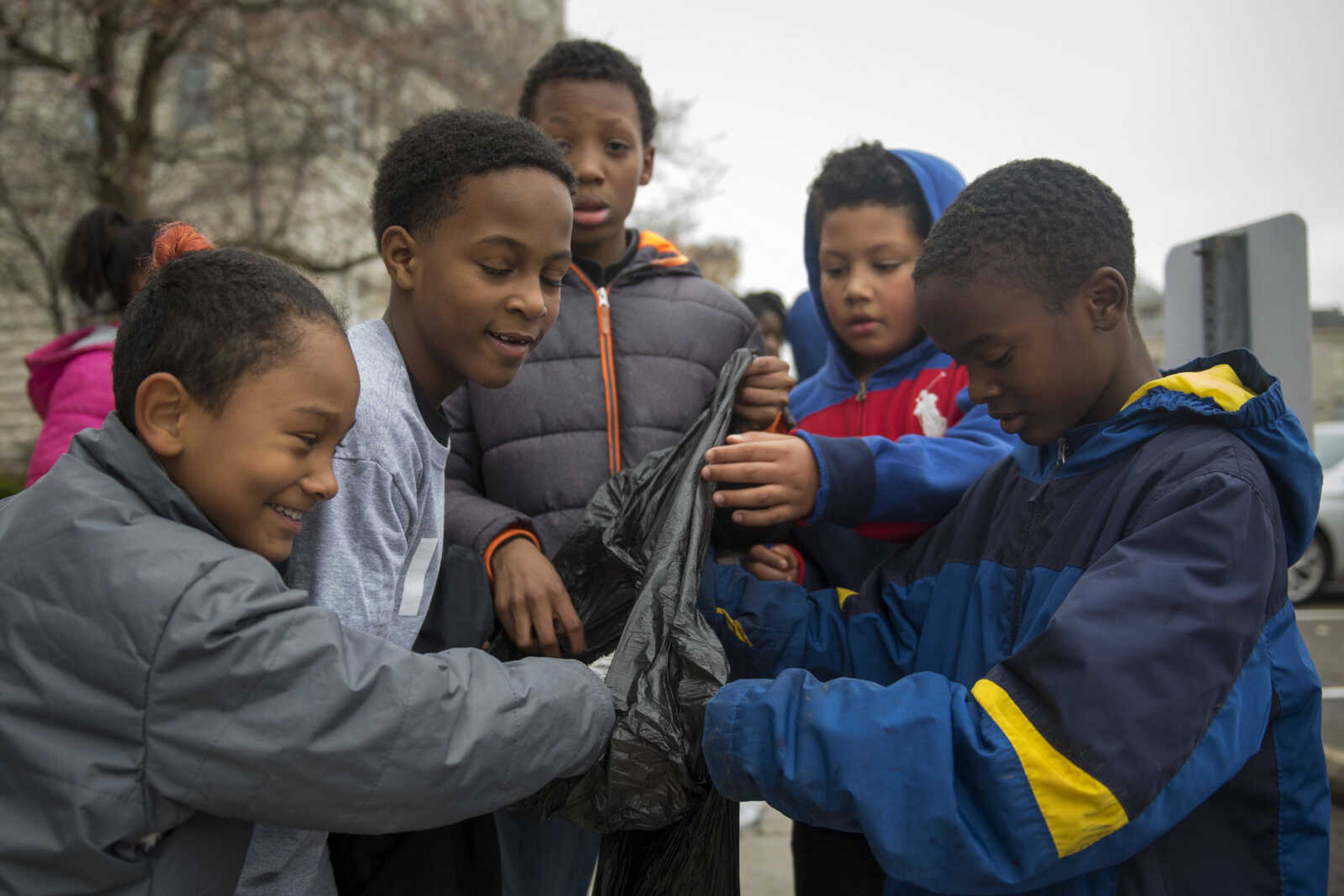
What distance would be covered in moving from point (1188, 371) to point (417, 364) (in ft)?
4.63

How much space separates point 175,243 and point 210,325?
0.27 meters

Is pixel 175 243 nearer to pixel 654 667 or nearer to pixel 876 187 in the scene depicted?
pixel 654 667

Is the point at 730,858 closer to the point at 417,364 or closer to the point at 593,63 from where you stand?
the point at 417,364

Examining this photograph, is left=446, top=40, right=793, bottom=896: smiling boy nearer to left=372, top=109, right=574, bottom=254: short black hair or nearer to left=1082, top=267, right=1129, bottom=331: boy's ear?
left=372, top=109, right=574, bottom=254: short black hair

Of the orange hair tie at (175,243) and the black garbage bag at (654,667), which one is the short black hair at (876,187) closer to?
the black garbage bag at (654,667)

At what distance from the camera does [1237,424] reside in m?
1.46

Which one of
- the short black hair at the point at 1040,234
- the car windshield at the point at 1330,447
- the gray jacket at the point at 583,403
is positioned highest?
the short black hair at the point at 1040,234

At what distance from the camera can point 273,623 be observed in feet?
4.16

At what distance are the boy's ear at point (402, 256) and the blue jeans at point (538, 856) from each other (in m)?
1.14

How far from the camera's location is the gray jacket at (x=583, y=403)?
7.21 ft

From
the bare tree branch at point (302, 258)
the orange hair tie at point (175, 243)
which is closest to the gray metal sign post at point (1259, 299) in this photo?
the orange hair tie at point (175, 243)

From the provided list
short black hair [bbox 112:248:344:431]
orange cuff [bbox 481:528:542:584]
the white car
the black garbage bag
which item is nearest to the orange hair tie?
short black hair [bbox 112:248:344:431]

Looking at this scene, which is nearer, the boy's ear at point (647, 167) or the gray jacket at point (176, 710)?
the gray jacket at point (176, 710)

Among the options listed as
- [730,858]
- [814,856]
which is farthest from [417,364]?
[814,856]
